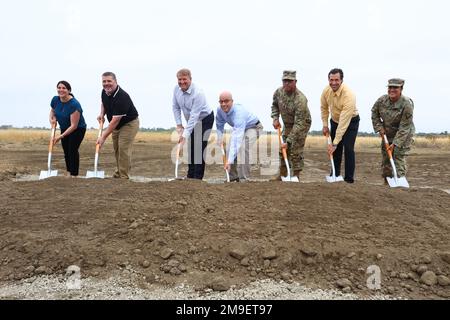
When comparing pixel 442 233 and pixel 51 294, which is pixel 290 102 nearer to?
pixel 442 233

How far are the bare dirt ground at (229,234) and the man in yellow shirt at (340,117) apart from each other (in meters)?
1.20

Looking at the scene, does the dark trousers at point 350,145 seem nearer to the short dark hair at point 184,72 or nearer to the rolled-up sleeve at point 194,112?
the rolled-up sleeve at point 194,112

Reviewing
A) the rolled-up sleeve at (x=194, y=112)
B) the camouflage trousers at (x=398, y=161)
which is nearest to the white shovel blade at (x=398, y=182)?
the camouflage trousers at (x=398, y=161)

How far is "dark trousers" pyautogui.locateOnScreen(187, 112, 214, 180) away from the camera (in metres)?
5.68

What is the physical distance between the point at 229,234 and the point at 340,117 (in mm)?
2876

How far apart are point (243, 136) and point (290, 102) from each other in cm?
80

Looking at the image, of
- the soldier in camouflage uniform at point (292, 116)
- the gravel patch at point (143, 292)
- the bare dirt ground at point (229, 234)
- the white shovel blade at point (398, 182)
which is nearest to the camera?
the gravel patch at point (143, 292)

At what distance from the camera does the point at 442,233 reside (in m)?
3.63

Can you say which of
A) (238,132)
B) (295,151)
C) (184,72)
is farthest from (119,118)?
(295,151)

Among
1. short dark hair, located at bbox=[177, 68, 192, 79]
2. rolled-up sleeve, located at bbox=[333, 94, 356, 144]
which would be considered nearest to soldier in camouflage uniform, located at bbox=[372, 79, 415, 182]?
rolled-up sleeve, located at bbox=[333, 94, 356, 144]

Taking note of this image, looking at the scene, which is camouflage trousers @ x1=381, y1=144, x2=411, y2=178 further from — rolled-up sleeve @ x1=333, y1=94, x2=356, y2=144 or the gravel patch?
the gravel patch

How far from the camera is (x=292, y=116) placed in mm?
5934

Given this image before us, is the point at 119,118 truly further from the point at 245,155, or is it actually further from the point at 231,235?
the point at 231,235

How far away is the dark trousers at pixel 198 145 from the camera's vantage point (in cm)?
568
